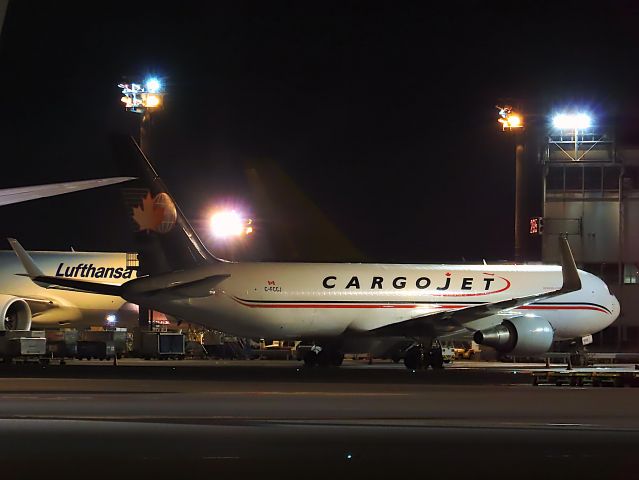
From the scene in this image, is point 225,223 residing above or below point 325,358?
above

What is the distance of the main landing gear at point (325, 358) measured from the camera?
47062 millimetres

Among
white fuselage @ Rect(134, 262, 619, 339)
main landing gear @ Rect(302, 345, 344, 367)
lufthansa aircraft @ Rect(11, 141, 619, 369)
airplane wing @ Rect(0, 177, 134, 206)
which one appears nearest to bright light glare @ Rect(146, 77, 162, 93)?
lufthansa aircraft @ Rect(11, 141, 619, 369)

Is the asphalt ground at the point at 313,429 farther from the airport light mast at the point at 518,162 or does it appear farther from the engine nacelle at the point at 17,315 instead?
the airport light mast at the point at 518,162

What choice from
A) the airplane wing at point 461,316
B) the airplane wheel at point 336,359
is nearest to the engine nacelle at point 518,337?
the airplane wing at point 461,316

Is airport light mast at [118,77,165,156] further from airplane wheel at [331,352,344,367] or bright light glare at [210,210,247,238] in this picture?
airplane wheel at [331,352,344,367]

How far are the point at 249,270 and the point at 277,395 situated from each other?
56.8 feet

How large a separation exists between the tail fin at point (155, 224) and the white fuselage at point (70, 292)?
23.1 m

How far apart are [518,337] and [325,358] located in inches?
319

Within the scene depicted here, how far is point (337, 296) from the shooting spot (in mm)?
45594

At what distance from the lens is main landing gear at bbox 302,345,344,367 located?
47062 mm

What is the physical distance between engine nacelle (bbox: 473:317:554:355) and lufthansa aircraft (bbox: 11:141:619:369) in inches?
1.5

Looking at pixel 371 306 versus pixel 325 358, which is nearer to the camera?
pixel 371 306

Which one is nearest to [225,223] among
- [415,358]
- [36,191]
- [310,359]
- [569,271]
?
[310,359]

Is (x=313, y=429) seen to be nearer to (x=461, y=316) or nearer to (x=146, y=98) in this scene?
(x=461, y=316)
